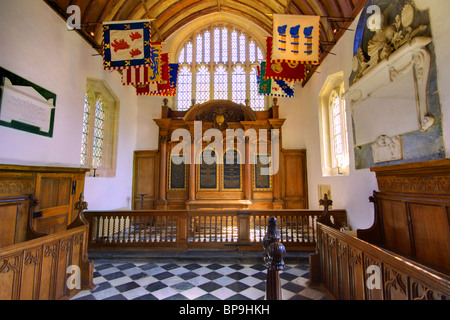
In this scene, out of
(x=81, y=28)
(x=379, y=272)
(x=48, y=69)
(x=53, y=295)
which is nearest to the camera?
(x=379, y=272)

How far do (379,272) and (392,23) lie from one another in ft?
13.2

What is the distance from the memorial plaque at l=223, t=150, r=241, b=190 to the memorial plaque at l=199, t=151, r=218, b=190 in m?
0.37

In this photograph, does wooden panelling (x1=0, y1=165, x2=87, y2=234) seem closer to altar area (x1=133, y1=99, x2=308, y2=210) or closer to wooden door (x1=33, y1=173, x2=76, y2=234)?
wooden door (x1=33, y1=173, x2=76, y2=234)

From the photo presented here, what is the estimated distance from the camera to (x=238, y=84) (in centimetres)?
946

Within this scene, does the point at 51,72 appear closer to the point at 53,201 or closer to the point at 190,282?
the point at 53,201

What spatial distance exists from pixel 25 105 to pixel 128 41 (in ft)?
7.49

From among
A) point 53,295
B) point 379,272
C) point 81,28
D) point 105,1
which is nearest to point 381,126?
point 379,272

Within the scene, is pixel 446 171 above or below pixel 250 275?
above

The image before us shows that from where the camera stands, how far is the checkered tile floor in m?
3.02

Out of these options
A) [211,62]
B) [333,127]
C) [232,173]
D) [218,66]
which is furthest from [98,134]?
[333,127]

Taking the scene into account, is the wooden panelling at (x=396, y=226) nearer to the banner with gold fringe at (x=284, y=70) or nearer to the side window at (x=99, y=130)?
the banner with gold fringe at (x=284, y=70)

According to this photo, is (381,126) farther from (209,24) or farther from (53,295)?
(209,24)

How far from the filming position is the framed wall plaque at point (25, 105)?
3.67 metres

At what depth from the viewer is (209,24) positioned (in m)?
9.53
